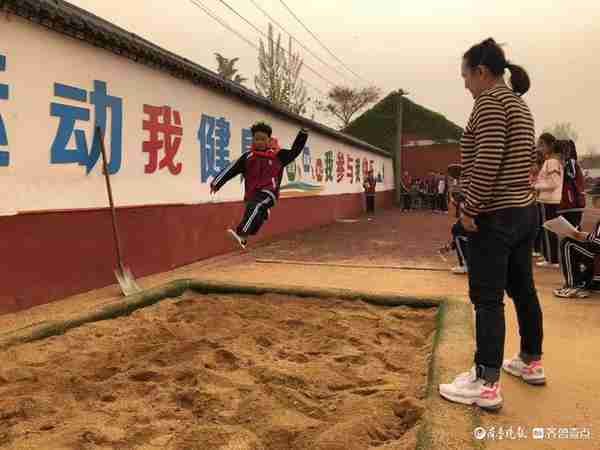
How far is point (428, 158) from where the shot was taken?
2806 cm

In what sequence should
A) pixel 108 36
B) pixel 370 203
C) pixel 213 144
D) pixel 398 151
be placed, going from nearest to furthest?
1. pixel 108 36
2. pixel 213 144
3. pixel 370 203
4. pixel 398 151

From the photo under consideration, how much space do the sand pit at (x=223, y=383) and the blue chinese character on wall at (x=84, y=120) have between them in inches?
83.5

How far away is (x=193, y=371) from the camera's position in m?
2.62

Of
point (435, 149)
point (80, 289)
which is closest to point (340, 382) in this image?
point (80, 289)

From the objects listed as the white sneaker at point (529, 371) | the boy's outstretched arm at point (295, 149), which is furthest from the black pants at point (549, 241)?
the white sneaker at point (529, 371)

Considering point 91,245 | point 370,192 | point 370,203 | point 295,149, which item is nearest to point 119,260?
point 91,245

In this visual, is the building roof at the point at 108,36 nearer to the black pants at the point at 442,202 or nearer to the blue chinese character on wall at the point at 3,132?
the blue chinese character on wall at the point at 3,132

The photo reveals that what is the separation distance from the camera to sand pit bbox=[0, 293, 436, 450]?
1.95 meters

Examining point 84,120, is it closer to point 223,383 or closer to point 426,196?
point 223,383

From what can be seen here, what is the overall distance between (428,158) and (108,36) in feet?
81.2

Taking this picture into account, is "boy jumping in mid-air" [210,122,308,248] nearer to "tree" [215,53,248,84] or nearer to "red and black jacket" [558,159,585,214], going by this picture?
"red and black jacket" [558,159,585,214]

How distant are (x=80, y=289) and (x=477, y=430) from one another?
4.37 meters

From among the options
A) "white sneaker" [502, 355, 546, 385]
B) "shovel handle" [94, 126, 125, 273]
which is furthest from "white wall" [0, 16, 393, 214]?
"white sneaker" [502, 355, 546, 385]

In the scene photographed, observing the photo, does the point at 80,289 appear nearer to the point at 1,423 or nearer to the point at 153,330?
the point at 153,330
